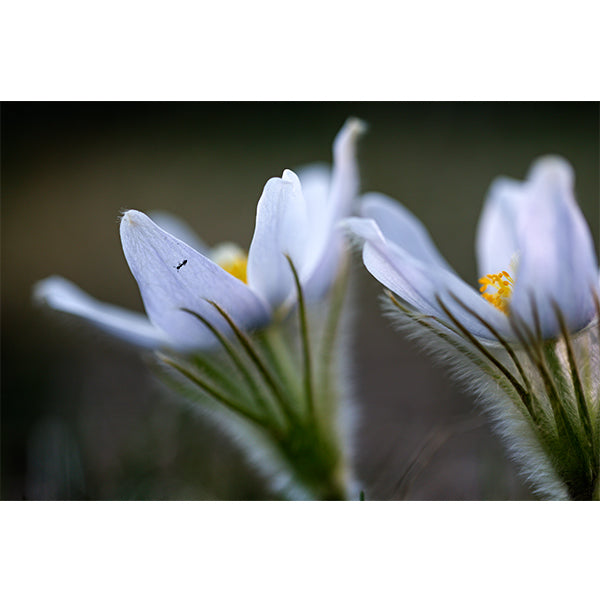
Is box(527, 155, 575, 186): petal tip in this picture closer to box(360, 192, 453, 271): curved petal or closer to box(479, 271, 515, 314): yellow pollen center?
box(479, 271, 515, 314): yellow pollen center

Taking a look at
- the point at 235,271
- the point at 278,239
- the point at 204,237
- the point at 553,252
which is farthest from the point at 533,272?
the point at 204,237

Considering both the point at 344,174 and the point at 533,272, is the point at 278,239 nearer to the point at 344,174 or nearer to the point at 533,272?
the point at 344,174

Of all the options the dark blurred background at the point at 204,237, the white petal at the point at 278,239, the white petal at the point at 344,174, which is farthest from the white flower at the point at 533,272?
the dark blurred background at the point at 204,237

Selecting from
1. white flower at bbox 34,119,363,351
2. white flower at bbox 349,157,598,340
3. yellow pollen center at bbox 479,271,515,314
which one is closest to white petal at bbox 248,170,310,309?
white flower at bbox 34,119,363,351

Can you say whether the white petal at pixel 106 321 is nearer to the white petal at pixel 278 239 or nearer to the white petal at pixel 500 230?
the white petal at pixel 278 239

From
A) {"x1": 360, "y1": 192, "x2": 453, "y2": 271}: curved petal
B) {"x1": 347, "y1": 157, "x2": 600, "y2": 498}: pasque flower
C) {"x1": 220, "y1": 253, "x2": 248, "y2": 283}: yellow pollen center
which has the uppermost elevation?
{"x1": 360, "y1": 192, "x2": 453, "y2": 271}: curved petal

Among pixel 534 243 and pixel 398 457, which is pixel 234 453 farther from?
pixel 534 243

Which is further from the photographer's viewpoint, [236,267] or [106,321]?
[236,267]

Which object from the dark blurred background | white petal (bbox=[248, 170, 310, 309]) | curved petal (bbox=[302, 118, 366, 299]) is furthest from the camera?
the dark blurred background
